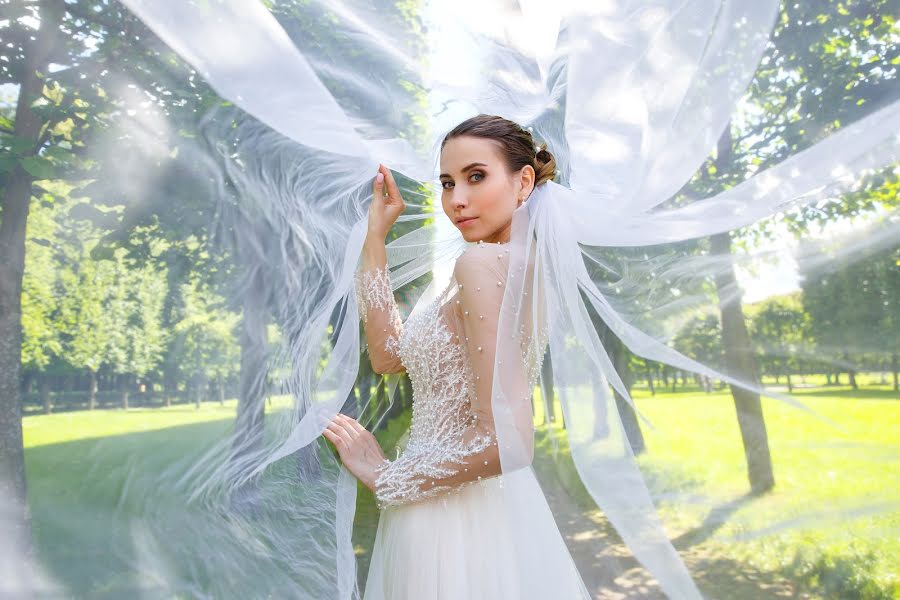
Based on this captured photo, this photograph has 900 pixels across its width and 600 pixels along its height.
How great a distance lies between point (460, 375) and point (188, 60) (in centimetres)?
120

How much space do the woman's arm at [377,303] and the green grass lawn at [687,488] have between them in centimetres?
38

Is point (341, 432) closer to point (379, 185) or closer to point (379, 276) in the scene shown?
point (379, 276)

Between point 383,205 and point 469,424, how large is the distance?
0.80 m

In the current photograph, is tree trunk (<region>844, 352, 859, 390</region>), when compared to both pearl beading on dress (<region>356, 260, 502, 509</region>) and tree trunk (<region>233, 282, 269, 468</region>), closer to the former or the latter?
pearl beading on dress (<region>356, 260, 502, 509</region>)

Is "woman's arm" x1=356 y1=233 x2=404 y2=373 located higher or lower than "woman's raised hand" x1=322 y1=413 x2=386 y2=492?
higher

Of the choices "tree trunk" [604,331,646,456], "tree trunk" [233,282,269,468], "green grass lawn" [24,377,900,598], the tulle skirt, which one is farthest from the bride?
"tree trunk" [604,331,646,456]

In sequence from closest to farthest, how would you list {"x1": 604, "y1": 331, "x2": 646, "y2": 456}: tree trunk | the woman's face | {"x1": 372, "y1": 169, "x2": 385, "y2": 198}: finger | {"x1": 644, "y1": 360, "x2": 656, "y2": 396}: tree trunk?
the woman's face, {"x1": 372, "y1": 169, "x2": 385, "y2": 198}: finger, {"x1": 604, "y1": 331, "x2": 646, "y2": 456}: tree trunk, {"x1": 644, "y1": 360, "x2": 656, "y2": 396}: tree trunk

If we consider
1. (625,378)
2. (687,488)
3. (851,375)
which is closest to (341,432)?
(625,378)

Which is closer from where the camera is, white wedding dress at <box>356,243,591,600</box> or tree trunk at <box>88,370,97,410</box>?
tree trunk at <box>88,370,97,410</box>

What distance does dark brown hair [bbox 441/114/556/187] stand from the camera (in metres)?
1.95

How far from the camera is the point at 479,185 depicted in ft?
6.38

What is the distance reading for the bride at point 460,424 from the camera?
1.72 m

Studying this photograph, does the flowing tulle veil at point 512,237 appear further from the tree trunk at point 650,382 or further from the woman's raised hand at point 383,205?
the tree trunk at point 650,382

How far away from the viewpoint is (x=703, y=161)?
2012mm
